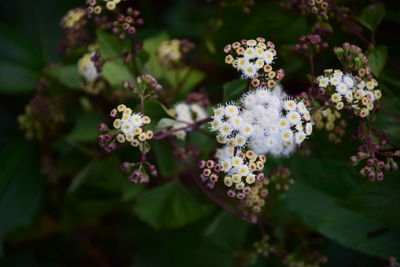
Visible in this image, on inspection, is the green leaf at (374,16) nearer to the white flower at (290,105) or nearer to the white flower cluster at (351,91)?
the white flower cluster at (351,91)

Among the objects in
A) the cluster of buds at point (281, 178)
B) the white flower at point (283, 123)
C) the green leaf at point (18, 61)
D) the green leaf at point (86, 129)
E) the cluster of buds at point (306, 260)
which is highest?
the white flower at point (283, 123)

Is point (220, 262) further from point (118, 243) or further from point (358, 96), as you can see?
point (358, 96)

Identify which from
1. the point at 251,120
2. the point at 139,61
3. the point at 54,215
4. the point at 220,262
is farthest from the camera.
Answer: the point at 54,215

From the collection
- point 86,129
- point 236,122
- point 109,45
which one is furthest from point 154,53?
point 236,122

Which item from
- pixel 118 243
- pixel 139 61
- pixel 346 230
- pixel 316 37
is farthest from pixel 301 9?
pixel 118 243

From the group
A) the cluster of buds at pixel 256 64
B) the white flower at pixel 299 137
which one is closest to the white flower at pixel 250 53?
the cluster of buds at pixel 256 64

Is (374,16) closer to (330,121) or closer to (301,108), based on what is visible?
(330,121)
